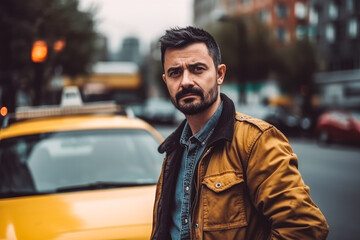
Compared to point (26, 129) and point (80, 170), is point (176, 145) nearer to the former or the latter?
point (80, 170)

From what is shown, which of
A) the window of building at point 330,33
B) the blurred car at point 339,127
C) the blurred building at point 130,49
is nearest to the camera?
the blurred car at point 339,127

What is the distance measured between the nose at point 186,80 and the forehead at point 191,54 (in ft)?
0.17

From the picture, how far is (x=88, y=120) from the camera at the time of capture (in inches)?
163

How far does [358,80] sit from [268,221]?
69.3 ft

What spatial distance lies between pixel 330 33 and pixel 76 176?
141 ft

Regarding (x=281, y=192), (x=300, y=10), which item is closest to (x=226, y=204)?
(x=281, y=192)

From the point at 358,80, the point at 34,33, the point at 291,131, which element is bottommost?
the point at 291,131

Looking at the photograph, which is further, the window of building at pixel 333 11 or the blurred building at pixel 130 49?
the blurred building at pixel 130 49

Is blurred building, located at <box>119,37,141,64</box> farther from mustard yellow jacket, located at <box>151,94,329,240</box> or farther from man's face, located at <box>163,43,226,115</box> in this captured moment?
mustard yellow jacket, located at <box>151,94,329,240</box>

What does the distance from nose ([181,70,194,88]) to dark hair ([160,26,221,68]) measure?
0.39 feet

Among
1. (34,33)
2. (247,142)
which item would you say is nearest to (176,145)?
(247,142)

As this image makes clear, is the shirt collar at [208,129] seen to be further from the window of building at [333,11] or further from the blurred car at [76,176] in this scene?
the window of building at [333,11]

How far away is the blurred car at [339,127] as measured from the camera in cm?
1650

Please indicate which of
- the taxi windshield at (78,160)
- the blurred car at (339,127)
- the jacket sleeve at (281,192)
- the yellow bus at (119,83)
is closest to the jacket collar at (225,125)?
the jacket sleeve at (281,192)
